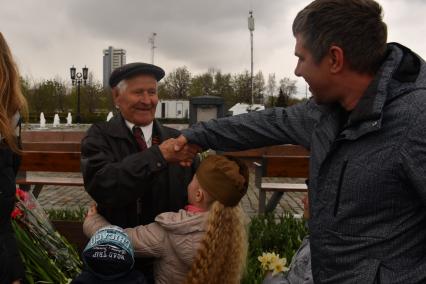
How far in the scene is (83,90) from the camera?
167ft

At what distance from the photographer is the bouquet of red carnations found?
2.96m

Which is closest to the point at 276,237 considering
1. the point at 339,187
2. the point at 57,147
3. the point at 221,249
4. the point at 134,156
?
the point at 221,249

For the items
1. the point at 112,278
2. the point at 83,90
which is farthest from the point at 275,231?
the point at 83,90

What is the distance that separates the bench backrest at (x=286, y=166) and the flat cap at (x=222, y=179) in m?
4.30

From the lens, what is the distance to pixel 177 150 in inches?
85.7

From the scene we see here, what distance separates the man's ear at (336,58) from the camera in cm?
149

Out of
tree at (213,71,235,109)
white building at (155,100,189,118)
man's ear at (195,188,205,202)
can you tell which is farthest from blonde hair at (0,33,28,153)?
white building at (155,100,189,118)

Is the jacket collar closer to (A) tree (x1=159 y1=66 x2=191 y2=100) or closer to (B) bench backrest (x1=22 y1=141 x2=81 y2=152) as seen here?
(B) bench backrest (x1=22 y1=141 x2=81 y2=152)

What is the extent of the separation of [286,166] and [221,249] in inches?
171

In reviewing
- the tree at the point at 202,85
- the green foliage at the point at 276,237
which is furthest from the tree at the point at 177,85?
the green foliage at the point at 276,237

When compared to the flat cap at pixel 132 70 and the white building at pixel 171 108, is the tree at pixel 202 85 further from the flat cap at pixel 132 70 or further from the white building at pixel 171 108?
the flat cap at pixel 132 70

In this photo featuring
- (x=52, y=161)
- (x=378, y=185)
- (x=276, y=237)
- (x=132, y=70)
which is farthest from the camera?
(x=52, y=161)

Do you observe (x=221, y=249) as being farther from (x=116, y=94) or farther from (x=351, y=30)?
(x=351, y=30)

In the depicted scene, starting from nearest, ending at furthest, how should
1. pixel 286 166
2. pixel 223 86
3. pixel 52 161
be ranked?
pixel 286 166 → pixel 52 161 → pixel 223 86
